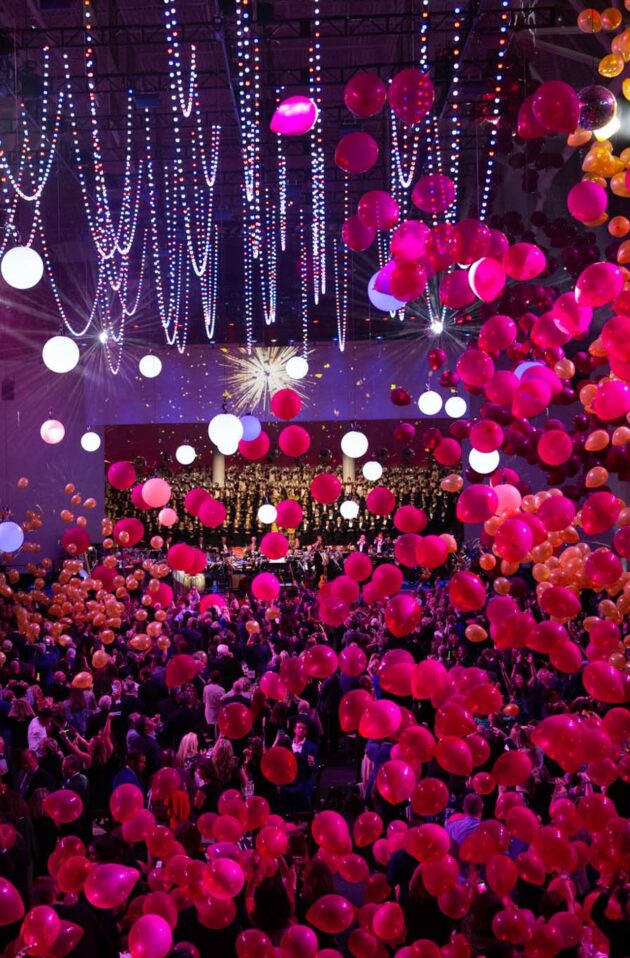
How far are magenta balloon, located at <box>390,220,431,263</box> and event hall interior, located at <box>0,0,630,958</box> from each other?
15mm

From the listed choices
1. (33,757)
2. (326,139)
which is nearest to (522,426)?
(33,757)

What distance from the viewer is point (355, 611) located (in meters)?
10.4

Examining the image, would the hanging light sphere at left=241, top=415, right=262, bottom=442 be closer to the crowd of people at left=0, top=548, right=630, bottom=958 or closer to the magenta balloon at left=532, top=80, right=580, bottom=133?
the crowd of people at left=0, top=548, right=630, bottom=958

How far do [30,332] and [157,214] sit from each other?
2.82 m

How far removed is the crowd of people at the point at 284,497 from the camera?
19.0m

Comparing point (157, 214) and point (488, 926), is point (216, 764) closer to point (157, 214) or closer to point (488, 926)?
point (488, 926)

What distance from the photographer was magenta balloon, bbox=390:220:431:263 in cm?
455

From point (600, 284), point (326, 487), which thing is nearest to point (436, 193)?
point (600, 284)

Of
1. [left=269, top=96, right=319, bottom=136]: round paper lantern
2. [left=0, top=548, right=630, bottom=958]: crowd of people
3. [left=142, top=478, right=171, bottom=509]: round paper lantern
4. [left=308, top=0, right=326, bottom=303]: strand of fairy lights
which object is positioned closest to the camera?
[left=0, top=548, right=630, bottom=958]: crowd of people

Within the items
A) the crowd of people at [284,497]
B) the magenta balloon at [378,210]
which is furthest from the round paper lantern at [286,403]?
the crowd of people at [284,497]

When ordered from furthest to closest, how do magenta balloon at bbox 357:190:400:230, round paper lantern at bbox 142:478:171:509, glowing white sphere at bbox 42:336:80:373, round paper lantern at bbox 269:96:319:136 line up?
round paper lantern at bbox 142:478:171:509 → glowing white sphere at bbox 42:336:80:373 → magenta balloon at bbox 357:190:400:230 → round paper lantern at bbox 269:96:319:136

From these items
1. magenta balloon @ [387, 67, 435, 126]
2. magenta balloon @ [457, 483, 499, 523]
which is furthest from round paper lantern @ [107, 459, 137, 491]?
magenta balloon @ [387, 67, 435, 126]

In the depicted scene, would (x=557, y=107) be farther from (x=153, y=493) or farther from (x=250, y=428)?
(x=153, y=493)

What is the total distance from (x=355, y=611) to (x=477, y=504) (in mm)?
5786
